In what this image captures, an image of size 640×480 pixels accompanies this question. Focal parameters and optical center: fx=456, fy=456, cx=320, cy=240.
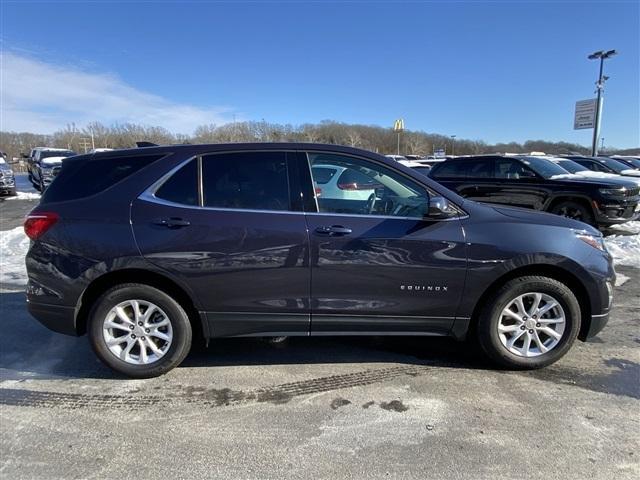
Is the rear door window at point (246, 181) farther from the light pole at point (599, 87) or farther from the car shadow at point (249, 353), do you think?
the light pole at point (599, 87)

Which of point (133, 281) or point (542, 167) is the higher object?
point (542, 167)

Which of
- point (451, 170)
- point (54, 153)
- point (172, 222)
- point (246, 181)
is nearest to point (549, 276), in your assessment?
point (246, 181)

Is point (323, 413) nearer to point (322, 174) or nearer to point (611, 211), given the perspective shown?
point (322, 174)

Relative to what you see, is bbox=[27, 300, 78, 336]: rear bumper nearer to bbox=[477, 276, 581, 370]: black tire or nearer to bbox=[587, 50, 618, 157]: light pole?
bbox=[477, 276, 581, 370]: black tire

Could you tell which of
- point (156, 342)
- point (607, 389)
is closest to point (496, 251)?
point (607, 389)

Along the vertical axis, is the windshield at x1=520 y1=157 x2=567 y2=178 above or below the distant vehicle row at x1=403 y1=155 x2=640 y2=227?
above

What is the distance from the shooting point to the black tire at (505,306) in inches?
139

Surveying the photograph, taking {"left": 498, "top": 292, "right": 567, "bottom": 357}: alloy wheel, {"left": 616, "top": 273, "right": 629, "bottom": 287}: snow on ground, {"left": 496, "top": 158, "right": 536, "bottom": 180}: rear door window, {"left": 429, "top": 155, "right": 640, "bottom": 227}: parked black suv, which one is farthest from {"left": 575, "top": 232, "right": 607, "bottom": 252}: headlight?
{"left": 496, "top": 158, "right": 536, "bottom": 180}: rear door window

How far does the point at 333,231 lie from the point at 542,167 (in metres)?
8.40

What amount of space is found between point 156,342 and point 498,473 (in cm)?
256

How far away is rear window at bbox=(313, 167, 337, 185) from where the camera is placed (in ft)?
11.7

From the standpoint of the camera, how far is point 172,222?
338 centimetres

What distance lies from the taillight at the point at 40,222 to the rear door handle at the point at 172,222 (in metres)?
0.79

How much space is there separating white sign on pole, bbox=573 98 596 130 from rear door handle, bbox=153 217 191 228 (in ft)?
130
